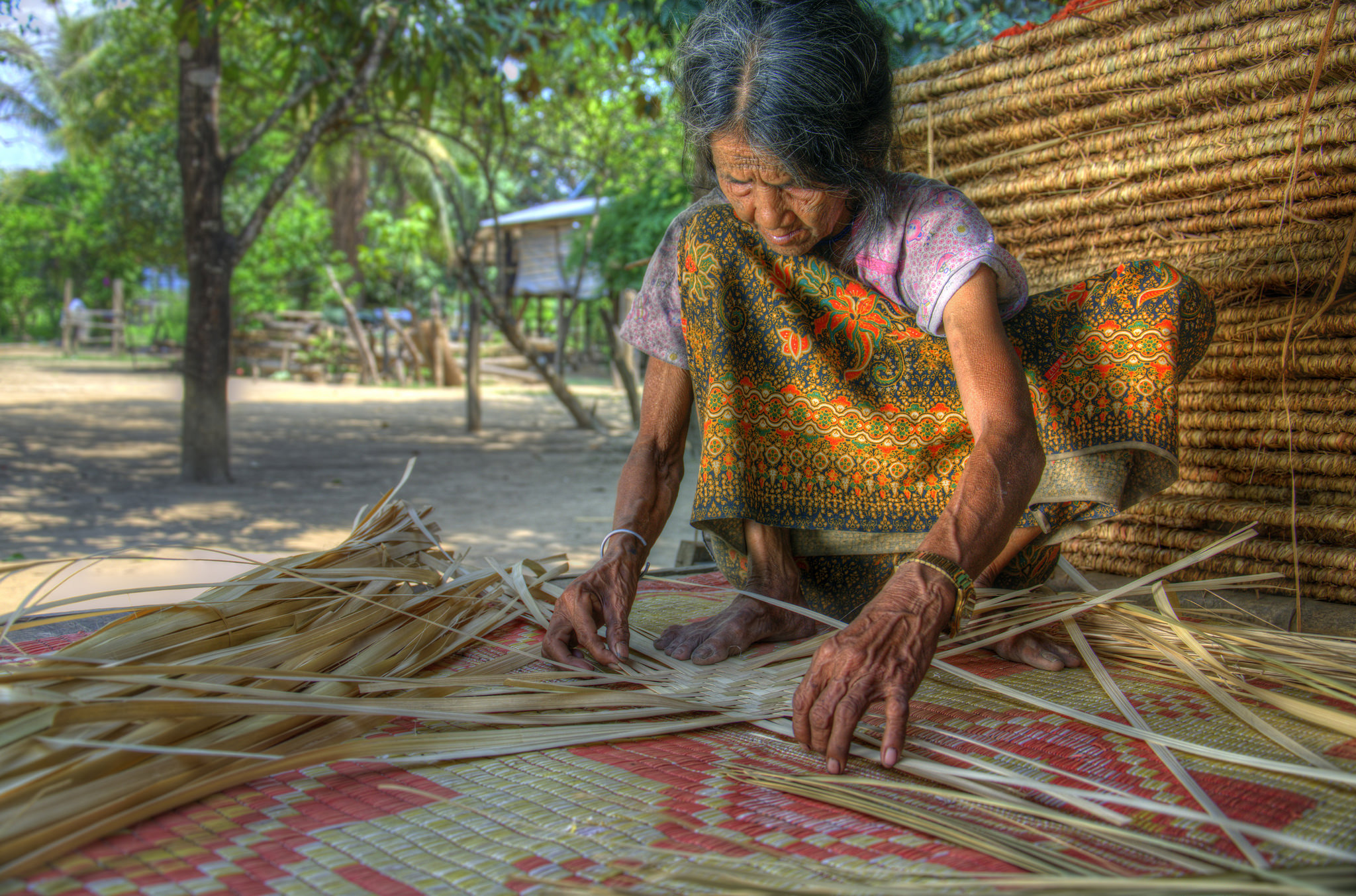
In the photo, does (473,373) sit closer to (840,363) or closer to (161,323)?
(840,363)

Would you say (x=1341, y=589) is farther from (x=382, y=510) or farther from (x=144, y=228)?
(x=144, y=228)

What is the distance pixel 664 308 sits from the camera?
1.67 metres

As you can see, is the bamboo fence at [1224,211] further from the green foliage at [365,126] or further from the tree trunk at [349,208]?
the tree trunk at [349,208]

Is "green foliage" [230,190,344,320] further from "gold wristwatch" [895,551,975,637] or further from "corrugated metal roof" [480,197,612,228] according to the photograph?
"gold wristwatch" [895,551,975,637]

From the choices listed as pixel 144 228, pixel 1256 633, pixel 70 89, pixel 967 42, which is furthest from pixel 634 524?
pixel 70 89

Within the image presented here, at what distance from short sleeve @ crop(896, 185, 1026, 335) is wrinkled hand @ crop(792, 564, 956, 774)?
53cm

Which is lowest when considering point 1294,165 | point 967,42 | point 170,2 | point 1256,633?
point 1256,633

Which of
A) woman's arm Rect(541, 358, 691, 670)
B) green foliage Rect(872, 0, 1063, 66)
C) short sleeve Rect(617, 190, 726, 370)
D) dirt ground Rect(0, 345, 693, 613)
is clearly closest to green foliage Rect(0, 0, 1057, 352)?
green foliage Rect(872, 0, 1063, 66)

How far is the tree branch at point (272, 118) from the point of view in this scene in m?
4.89

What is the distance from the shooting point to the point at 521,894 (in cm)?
74

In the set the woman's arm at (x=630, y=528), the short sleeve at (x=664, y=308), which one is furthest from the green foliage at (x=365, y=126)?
the woman's arm at (x=630, y=528)

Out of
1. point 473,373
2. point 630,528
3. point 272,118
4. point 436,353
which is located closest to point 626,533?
point 630,528

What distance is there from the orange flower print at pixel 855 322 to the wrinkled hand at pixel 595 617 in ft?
1.71

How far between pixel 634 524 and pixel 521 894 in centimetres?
80
